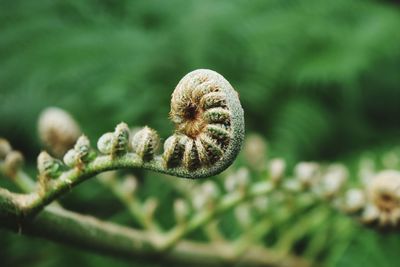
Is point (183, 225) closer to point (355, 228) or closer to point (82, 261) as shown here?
point (355, 228)

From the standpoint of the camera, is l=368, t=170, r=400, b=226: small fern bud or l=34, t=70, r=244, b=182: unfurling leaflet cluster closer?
l=34, t=70, r=244, b=182: unfurling leaflet cluster

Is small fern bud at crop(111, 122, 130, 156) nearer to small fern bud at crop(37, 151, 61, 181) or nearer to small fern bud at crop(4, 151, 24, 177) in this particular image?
small fern bud at crop(37, 151, 61, 181)

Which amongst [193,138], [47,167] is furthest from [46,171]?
[193,138]

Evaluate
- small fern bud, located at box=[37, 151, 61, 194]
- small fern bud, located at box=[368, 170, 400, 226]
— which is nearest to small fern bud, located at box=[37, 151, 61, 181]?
small fern bud, located at box=[37, 151, 61, 194]

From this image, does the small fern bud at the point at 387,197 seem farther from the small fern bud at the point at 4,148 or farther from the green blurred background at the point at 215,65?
the green blurred background at the point at 215,65

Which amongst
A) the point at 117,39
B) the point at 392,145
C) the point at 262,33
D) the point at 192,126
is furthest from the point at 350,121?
the point at 192,126
